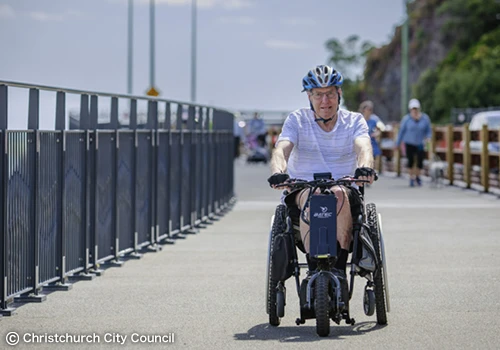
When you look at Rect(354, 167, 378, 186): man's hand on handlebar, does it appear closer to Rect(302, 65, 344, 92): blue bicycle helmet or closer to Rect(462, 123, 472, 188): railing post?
Rect(302, 65, 344, 92): blue bicycle helmet

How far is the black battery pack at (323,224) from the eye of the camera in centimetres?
913

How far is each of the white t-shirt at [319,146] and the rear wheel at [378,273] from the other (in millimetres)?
356

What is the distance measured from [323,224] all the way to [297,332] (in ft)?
2.63

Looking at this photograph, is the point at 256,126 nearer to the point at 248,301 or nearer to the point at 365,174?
the point at 248,301

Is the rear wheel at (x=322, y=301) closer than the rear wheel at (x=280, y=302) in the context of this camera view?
Yes

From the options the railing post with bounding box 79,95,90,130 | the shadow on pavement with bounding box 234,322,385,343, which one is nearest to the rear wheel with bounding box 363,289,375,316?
the shadow on pavement with bounding box 234,322,385,343

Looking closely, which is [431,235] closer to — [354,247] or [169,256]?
[169,256]

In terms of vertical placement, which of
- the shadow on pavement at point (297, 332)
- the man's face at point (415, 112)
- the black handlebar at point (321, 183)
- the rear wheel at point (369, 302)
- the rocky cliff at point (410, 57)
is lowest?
the shadow on pavement at point (297, 332)

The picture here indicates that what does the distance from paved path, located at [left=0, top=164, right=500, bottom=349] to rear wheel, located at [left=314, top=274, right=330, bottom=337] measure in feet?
0.37

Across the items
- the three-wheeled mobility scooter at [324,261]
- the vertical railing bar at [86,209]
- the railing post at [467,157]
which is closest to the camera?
the three-wheeled mobility scooter at [324,261]

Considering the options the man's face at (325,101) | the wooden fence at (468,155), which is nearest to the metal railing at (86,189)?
the man's face at (325,101)

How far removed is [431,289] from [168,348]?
3.54 metres

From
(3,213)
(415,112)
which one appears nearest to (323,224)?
(3,213)

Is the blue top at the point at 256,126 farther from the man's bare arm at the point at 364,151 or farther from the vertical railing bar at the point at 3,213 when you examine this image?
the man's bare arm at the point at 364,151
